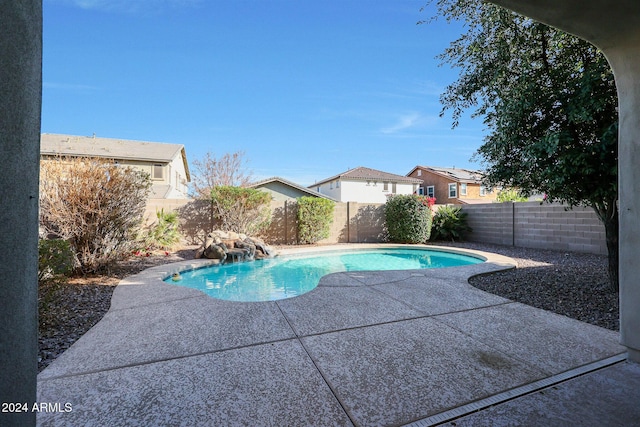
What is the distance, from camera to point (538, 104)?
4.33m

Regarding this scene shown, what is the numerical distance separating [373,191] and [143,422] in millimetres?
25767

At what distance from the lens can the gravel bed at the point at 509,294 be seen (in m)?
3.23

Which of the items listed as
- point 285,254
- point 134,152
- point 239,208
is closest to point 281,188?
point 134,152

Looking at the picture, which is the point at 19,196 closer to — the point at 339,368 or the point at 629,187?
the point at 339,368

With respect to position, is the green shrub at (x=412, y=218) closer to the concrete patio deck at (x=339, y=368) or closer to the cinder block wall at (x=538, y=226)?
the cinder block wall at (x=538, y=226)

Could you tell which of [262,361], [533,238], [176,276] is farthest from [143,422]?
[533,238]

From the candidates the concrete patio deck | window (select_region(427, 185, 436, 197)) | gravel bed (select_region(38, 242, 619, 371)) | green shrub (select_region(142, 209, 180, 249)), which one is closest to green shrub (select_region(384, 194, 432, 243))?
gravel bed (select_region(38, 242, 619, 371))

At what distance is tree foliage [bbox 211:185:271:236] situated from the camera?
1065 cm

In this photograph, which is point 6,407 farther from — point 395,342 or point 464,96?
point 464,96

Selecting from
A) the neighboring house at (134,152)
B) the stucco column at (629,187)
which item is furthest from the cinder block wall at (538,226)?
the neighboring house at (134,152)

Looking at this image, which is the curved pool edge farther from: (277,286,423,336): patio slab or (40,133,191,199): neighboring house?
(40,133,191,199): neighboring house

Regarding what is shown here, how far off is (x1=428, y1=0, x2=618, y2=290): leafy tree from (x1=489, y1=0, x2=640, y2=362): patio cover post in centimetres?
130

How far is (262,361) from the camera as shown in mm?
2482

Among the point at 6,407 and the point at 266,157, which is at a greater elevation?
the point at 266,157
